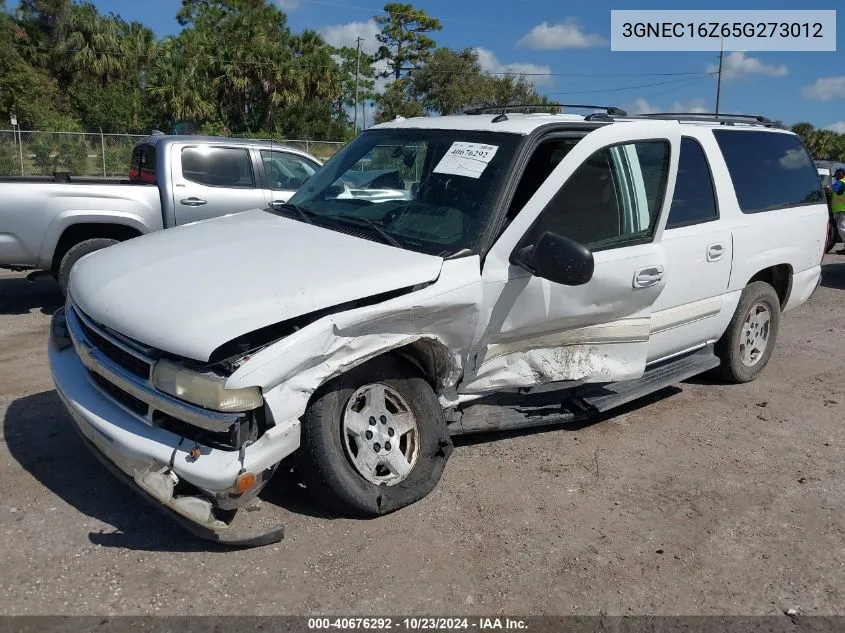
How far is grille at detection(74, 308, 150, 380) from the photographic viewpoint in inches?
124

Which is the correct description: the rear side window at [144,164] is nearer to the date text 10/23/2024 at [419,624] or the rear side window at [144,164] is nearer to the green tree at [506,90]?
the date text 10/23/2024 at [419,624]

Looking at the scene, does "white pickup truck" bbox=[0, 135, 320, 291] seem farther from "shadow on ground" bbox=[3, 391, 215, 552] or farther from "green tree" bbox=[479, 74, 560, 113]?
"green tree" bbox=[479, 74, 560, 113]

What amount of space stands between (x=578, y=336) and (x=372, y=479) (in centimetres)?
147

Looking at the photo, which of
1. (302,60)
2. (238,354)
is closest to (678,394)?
(238,354)

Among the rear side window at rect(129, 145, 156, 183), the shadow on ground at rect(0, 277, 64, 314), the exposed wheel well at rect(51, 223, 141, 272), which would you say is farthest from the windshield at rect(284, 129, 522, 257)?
the shadow on ground at rect(0, 277, 64, 314)

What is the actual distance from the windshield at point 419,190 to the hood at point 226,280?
0.21 meters

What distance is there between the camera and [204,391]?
290 cm

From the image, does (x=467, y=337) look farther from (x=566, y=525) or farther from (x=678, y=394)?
(x=678, y=394)

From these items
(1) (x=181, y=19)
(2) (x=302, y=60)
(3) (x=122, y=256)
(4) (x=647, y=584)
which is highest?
(1) (x=181, y=19)

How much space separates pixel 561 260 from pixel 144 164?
6399mm

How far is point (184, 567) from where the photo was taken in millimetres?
3160

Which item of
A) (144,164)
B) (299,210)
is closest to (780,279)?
(299,210)

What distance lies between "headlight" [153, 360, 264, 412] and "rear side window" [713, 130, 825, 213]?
395 centimetres

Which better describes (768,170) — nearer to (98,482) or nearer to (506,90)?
(98,482)
